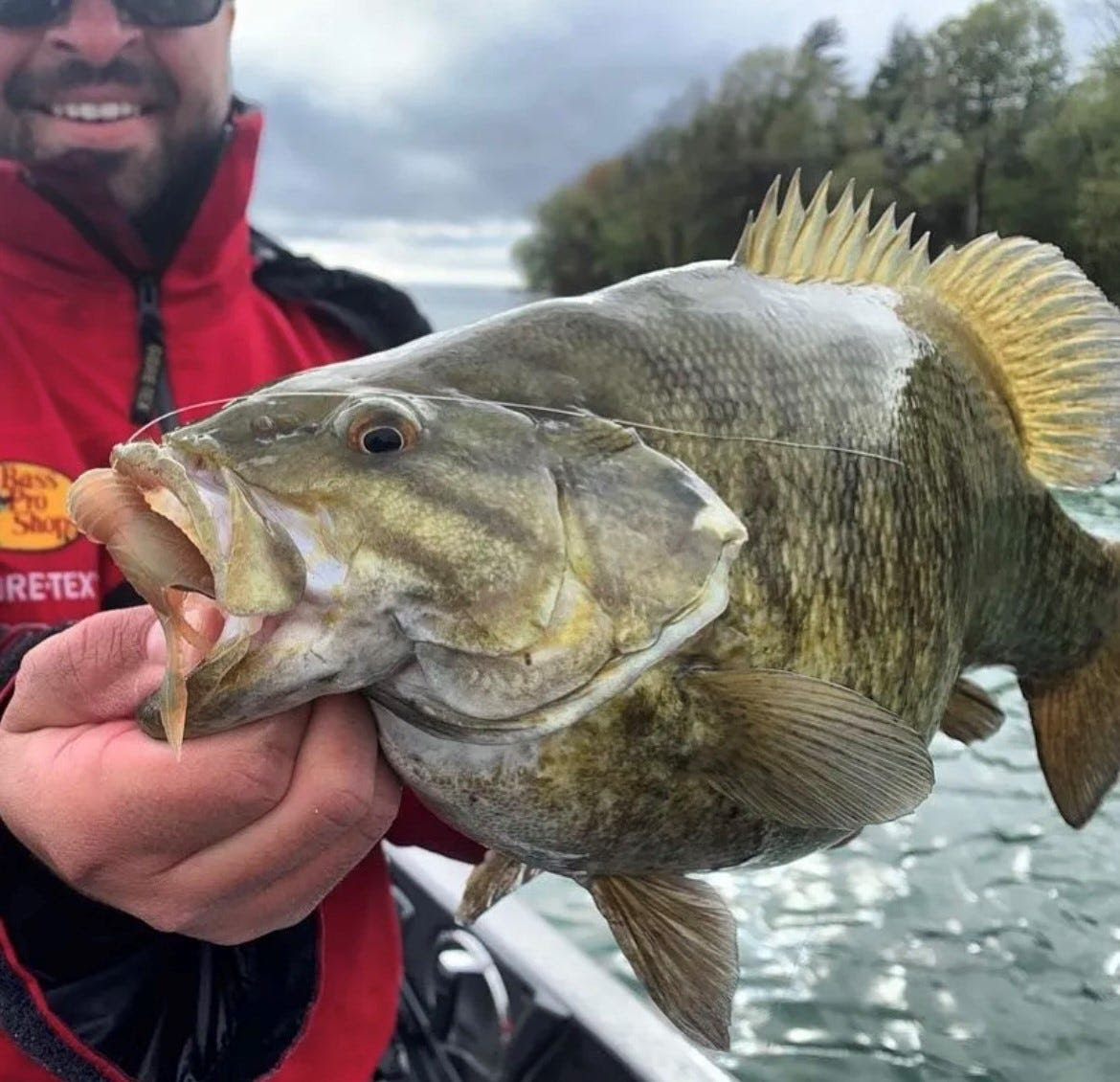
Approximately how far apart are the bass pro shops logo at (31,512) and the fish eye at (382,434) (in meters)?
1.06

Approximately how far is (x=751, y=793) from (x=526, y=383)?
0.43m

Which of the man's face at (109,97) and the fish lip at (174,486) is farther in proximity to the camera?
the man's face at (109,97)

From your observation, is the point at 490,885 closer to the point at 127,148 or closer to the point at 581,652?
the point at 581,652

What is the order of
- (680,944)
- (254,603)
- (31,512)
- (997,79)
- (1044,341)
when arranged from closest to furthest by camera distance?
(254,603)
(680,944)
(1044,341)
(31,512)
(997,79)

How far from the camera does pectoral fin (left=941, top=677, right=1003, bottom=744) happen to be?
1.52 metres

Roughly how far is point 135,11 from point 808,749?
190 cm

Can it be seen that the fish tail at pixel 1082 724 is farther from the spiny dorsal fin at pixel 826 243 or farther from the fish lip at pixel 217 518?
the fish lip at pixel 217 518

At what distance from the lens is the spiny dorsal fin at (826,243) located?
1265mm

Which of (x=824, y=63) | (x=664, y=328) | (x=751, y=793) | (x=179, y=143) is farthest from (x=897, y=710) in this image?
(x=824, y=63)

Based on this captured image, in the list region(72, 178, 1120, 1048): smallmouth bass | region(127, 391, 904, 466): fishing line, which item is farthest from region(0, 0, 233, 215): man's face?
region(72, 178, 1120, 1048): smallmouth bass

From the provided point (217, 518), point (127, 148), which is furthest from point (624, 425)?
point (127, 148)

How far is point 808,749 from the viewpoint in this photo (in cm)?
97

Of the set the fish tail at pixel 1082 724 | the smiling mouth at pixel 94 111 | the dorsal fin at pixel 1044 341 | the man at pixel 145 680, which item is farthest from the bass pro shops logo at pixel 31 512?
the fish tail at pixel 1082 724

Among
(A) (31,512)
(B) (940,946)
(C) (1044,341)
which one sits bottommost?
(B) (940,946)
